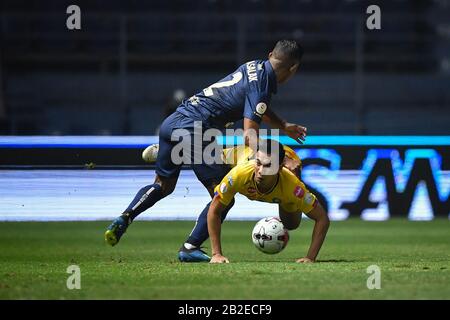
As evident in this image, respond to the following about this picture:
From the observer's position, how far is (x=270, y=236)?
9.97m

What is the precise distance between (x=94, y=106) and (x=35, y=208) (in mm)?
7893

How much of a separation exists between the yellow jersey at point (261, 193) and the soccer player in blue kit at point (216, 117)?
0.86 feet

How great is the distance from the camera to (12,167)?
15.1 meters

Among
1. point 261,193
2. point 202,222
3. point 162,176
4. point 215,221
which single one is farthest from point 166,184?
point 261,193

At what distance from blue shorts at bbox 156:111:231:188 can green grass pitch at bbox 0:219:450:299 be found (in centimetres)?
83

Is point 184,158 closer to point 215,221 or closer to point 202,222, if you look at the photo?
point 202,222

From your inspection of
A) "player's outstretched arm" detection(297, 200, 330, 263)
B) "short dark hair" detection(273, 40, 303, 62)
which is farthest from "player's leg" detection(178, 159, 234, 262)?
"short dark hair" detection(273, 40, 303, 62)

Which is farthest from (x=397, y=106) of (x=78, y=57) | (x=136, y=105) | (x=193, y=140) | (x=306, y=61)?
(x=193, y=140)

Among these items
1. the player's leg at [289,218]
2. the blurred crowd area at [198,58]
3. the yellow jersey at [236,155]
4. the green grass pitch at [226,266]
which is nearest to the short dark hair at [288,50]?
the yellow jersey at [236,155]

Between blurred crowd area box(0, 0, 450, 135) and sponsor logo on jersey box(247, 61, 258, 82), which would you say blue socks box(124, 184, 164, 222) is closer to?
sponsor logo on jersey box(247, 61, 258, 82)

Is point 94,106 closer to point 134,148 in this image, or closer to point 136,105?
point 136,105

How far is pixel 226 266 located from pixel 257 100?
4.77 ft

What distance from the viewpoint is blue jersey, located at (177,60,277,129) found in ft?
31.0

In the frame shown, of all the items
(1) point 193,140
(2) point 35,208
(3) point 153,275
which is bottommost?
(2) point 35,208
